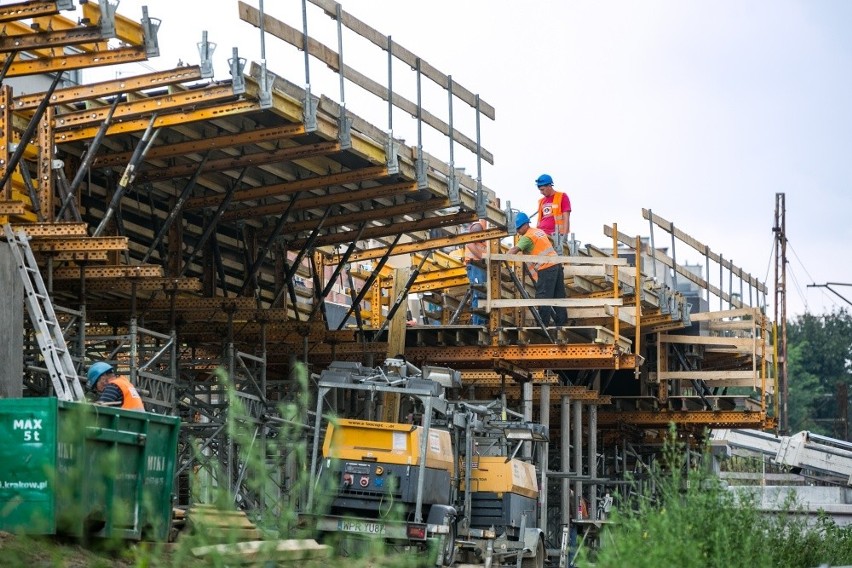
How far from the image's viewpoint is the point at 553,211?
102ft

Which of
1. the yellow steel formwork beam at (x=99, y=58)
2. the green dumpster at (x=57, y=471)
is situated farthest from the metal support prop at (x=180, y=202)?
the green dumpster at (x=57, y=471)

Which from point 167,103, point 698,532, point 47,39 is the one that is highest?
point 47,39

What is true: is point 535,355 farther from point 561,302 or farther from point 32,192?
point 32,192

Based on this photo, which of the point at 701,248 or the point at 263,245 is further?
the point at 701,248

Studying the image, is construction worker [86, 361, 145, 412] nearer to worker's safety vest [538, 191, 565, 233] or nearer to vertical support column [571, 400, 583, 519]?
worker's safety vest [538, 191, 565, 233]

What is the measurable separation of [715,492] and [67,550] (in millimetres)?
6758

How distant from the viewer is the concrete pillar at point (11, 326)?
1941 centimetres

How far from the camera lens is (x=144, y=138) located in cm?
2153

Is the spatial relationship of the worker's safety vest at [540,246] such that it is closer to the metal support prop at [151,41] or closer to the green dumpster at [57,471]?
the metal support prop at [151,41]

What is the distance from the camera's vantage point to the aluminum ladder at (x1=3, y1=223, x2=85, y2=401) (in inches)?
776

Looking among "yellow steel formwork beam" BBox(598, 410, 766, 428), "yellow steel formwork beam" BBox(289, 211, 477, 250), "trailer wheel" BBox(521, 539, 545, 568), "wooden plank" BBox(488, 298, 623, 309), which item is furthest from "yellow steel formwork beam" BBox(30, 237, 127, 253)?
"yellow steel formwork beam" BBox(598, 410, 766, 428)

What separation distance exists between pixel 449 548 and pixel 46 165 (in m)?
7.41

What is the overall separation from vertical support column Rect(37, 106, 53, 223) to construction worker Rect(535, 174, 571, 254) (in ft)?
39.0

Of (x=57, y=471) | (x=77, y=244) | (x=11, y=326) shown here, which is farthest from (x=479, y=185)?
(x=57, y=471)
